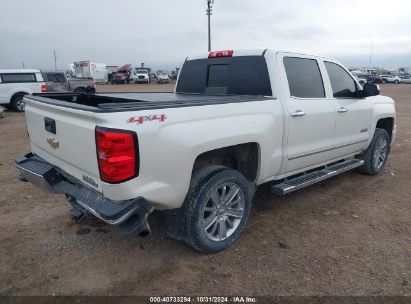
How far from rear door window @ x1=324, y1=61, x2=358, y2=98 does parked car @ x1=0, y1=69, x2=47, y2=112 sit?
13320mm

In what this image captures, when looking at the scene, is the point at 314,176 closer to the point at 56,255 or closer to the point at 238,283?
the point at 238,283

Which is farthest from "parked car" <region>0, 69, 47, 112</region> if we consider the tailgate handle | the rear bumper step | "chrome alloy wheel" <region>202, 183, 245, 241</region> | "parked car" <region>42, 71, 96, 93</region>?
"chrome alloy wheel" <region>202, 183, 245, 241</region>

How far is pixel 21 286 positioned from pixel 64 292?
39cm

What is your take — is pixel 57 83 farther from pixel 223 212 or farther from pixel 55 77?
pixel 223 212

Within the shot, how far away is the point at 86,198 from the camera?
2928mm

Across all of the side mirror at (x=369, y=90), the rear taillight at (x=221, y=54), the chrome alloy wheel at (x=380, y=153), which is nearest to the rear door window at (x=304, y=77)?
the rear taillight at (x=221, y=54)

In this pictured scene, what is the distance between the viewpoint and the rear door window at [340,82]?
4.77m

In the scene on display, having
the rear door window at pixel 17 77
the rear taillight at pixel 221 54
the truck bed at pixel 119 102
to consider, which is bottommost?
the rear door window at pixel 17 77

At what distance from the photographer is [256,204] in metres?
4.70

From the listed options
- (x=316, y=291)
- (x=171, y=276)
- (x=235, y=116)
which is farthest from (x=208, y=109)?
(x=316, y=291)

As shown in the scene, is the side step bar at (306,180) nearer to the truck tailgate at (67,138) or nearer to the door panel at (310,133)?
Result: the door panel at (310,133)

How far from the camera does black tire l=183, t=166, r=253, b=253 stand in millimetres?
3174

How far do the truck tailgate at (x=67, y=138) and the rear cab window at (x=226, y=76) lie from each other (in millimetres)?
2046

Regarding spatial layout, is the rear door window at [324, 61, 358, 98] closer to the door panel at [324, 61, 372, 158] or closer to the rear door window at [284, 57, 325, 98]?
the door panel at [324, 61, 372, 158]
